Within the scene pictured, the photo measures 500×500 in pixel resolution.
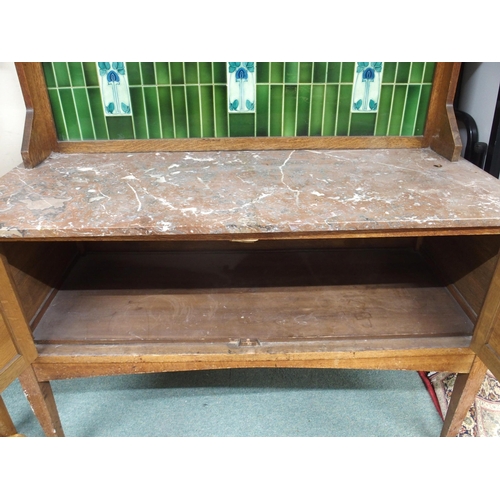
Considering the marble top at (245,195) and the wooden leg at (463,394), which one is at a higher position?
Result: the marble top at (245,195)

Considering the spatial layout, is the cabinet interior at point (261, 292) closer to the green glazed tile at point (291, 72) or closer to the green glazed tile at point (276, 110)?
the green glazed tile at point (276, 110)

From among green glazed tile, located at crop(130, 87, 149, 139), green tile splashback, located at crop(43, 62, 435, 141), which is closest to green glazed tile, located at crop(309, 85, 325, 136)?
green tile splashback, located at crop(43, 62, 435, 141)

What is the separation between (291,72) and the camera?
1362 mm

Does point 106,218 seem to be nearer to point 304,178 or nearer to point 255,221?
point 255,221

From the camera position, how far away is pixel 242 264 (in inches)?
60.7

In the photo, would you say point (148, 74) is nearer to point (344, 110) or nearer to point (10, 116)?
point (10, 116)

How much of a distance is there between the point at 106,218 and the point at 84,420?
947mm

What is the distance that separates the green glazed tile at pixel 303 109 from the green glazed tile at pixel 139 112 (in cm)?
53

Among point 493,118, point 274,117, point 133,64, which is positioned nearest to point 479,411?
point 493,118

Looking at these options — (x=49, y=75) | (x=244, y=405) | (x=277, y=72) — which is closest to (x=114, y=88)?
(x=49, y=75)

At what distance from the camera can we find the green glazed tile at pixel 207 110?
4.53 ft

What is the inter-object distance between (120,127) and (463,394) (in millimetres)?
1410

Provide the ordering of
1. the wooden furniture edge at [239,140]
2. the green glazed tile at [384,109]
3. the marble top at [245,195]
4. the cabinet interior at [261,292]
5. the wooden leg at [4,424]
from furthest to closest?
Result: the green glazed tile at [384,109], the wooden furniture edge at [239,140], the cabinet interior at [261,292], the wooden leg at [4,424], the marble top at [245,195]

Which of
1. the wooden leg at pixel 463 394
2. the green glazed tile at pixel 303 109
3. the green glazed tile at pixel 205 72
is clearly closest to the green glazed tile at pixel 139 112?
the green glazed tile at pixel 205 72
